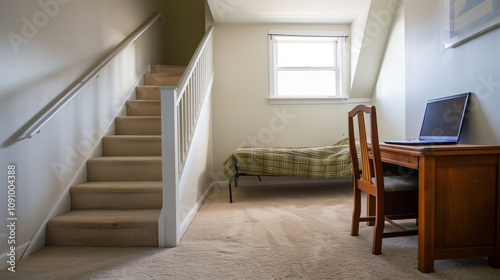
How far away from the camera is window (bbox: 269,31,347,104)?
13.3 ft

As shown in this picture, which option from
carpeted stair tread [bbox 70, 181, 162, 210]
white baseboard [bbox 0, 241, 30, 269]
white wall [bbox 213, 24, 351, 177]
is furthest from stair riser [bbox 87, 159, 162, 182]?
white wall [bbox 213, 24, 351, 177]

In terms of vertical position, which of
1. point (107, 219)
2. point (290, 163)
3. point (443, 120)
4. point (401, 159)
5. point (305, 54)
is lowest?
point (107, 219)

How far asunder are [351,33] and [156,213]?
3.58 meters

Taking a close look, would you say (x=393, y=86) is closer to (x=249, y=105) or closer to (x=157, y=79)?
(x=249, y=105)

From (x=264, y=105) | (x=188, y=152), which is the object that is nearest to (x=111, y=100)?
(x=188, y=152)

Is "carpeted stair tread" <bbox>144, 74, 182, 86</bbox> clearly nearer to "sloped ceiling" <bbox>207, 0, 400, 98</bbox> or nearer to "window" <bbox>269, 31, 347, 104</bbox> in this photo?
"sloped ceiling" <bbox>207, 0, 400, 98</bbox>

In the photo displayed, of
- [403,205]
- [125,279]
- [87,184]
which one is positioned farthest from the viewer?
[87,184]

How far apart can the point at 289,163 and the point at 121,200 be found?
1766 millimetres

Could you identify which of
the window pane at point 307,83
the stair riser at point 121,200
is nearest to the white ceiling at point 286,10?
the window pane at point 307,83

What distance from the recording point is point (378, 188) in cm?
168

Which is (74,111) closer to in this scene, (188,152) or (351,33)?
(188,152)

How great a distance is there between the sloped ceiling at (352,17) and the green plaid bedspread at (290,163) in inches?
54.1

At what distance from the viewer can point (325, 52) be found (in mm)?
4168

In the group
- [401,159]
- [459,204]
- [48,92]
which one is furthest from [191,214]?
[459,204]
